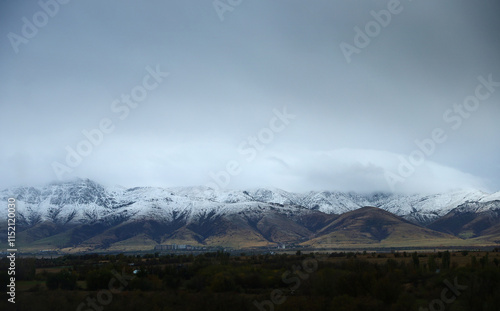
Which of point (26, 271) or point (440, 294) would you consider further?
point (26, 271)

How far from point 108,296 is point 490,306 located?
34345 mm

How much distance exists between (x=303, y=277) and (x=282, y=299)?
Answer: 1191 centimetres

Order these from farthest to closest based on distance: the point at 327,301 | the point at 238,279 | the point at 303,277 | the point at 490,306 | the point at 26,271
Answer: the point at 26,271 → the point at 238,279 → the point at 303,277 → the point at 327,301 → the point at 490,306

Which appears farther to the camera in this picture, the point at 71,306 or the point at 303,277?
the point at 303,277

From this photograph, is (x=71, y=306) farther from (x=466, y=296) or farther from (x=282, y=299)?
(x=466, y=296)

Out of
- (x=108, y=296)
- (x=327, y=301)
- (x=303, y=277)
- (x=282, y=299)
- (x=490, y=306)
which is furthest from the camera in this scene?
(x=303, y=277)

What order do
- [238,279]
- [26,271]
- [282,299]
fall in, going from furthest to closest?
A: [26,271]
[238,279]
[282,299]

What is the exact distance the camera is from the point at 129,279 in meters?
56.2

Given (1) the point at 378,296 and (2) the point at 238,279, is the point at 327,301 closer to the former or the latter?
(1) the point at 378,296

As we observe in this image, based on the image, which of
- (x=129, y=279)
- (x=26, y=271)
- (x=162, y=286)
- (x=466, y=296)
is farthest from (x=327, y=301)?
(x=26, y=271)

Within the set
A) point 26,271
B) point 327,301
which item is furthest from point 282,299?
point 26,271

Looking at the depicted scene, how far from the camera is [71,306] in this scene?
127 feet

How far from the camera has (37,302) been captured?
125ft

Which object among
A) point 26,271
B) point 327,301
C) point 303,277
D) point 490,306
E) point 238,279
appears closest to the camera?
point 490,306
